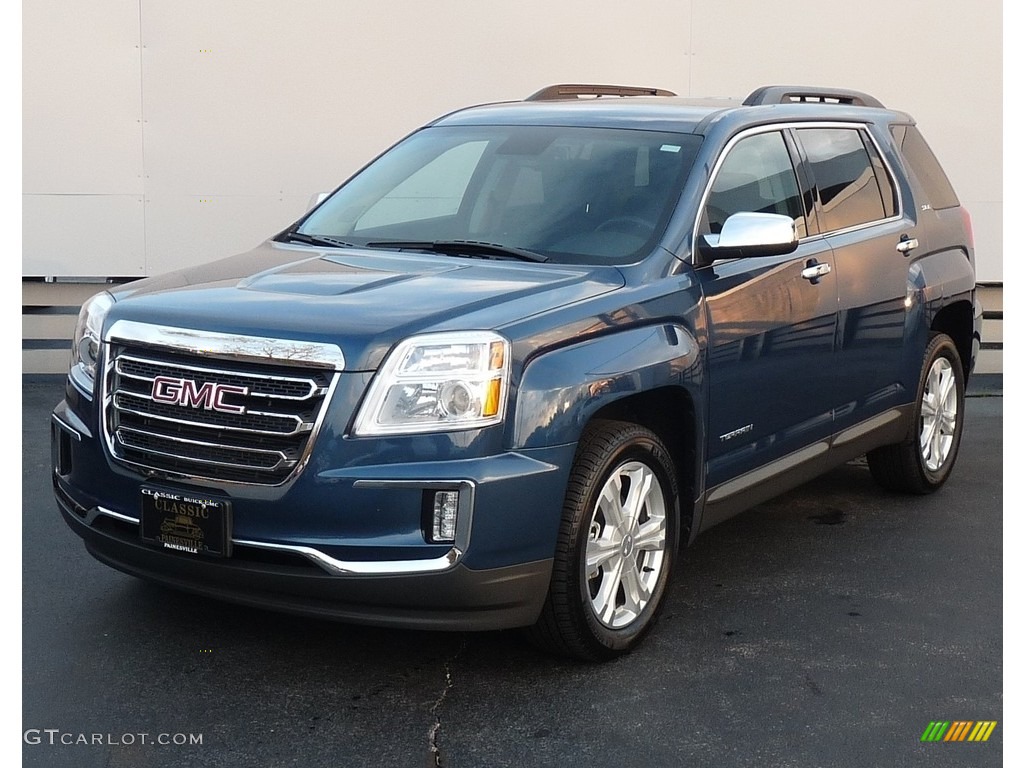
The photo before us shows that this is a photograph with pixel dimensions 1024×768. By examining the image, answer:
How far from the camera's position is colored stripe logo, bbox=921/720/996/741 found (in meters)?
4.09

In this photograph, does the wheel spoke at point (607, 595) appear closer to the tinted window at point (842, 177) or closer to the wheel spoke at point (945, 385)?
the tinted window at point (842, 177)

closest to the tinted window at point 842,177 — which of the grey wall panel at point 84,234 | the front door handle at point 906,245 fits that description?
the front door handle at point 906,245

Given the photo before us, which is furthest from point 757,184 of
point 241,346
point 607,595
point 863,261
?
point 241,346

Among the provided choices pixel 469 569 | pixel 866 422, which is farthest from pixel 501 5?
Answer: pixel 469 569

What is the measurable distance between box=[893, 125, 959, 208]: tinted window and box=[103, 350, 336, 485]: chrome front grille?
3.92 metres

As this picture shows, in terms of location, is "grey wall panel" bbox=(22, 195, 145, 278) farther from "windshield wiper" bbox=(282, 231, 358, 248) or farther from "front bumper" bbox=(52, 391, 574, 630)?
"front bumper" bbox=(52, 391, 574, 630)

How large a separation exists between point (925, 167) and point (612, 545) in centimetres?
337

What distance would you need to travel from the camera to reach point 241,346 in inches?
158

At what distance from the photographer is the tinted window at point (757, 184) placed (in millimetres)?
5141

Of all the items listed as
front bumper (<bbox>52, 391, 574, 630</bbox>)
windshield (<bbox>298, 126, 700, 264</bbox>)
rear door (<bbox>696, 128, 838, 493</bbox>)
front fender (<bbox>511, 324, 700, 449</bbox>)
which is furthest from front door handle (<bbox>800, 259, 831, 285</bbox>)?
front bumper (<bbox>52, 391, 574, 630</bbox>)

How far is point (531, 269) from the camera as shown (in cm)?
466

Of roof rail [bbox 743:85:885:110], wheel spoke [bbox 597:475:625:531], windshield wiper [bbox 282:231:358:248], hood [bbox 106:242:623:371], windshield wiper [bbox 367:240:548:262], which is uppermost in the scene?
roof rail [bbox 743:85:885:110]

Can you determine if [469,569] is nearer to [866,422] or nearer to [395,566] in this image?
[395,566]

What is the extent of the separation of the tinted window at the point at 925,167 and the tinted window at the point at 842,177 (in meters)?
0.48
